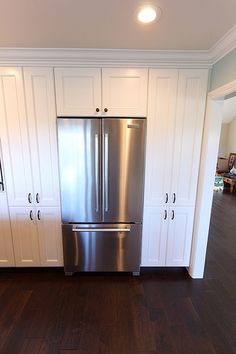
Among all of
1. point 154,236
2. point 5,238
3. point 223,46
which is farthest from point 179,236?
point 5,238

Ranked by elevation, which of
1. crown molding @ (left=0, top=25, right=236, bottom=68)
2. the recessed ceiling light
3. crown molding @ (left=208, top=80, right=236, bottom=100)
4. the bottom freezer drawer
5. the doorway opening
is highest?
the recessed ceiling light

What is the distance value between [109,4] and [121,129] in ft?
3.19

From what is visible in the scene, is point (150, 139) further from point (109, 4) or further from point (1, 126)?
point (1, 126)

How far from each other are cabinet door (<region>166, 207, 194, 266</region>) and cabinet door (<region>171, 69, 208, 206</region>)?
123 mm

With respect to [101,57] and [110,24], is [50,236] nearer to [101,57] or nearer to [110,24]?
[101,57]

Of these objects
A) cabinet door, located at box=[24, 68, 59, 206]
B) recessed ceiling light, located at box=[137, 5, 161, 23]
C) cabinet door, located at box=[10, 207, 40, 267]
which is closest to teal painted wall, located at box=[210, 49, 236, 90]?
recessed ceiling light, located at box=[137, 5, 161, 23]

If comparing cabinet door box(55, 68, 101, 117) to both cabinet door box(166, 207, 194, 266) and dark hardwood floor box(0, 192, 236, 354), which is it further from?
dark hardwood floor box(0, 192, 236, 354)

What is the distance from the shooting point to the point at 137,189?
6.87 feet

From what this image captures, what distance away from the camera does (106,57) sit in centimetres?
185

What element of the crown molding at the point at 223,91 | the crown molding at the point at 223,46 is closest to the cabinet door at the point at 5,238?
the crown molding at the point at 223,91

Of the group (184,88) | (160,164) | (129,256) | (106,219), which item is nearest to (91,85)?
(184,88)

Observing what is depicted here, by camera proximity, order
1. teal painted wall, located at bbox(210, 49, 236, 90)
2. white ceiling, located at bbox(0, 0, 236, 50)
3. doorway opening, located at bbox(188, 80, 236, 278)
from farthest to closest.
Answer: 1. doorway opening, located at bbox(188, 80, 236, 278)
2. teal painted wall, located at bbox(210, 49, 236, 90)
3. white ceiling, located at bbox(0, 0, 236, 50)

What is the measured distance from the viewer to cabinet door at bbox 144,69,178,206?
193 cm

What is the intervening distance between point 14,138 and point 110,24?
4.61 ft
